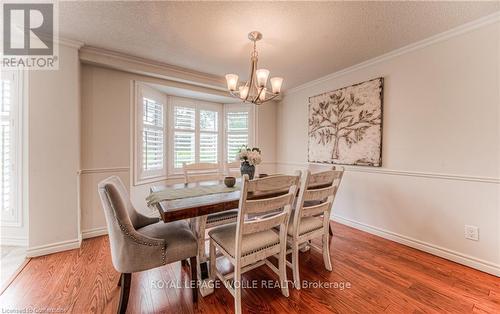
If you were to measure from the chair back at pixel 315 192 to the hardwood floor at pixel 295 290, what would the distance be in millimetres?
511

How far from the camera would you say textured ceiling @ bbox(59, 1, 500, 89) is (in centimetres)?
174

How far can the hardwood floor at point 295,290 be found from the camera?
1528 mm

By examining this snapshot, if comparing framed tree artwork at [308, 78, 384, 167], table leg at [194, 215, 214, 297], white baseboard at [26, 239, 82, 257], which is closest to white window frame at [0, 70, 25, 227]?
white baseboard at [26, 239, 82, 257]

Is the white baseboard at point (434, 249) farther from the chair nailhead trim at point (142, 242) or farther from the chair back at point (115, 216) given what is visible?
Answer: the chair back at point (115, 216)

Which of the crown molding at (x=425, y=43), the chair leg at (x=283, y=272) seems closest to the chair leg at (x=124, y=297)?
the chair leg at (x=283, y=272)

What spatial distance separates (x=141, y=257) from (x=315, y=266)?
5.26 ft

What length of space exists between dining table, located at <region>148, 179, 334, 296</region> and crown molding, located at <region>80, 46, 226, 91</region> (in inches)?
70.9

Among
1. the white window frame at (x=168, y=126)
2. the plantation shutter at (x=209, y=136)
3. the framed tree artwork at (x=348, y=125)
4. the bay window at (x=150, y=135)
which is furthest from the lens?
the plantation shutter at (x=209, y=136)

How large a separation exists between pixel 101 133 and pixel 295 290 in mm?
2906

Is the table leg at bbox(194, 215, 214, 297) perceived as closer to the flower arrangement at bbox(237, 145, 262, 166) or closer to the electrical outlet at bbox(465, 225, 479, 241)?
the flower arrangement at bbox(237, 145, 262, 166)

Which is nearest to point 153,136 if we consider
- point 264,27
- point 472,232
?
point 264,27

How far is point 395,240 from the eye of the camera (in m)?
2.58

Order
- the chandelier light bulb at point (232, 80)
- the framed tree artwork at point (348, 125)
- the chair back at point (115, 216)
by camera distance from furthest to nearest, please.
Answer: the framed tree artwork at point (348, 125) → the chandelier light bulb at point (232, 80) → the chair back at point (115, 216)

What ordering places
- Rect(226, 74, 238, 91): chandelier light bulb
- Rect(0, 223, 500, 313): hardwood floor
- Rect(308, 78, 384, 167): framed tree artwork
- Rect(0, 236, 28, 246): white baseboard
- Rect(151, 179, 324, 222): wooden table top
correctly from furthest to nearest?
Rect(308, 78, 384, 167): framed tree artwork → Rect(0, 236, 28, 246): white baseboard → Rect(226, 74, 238, 91): chandelier light bulb → Rect(0, 223, 500, 313): hardwood floor → Rect(151, 179, 324, 222): wooden table top
